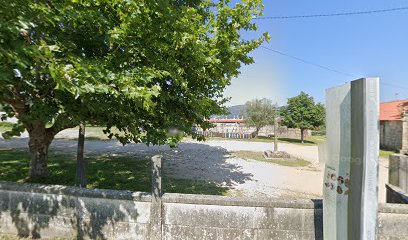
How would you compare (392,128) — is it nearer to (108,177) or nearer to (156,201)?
(108,177)

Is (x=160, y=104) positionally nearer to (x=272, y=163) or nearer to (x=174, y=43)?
(x=174, y=43)

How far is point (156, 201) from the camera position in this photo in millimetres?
3879

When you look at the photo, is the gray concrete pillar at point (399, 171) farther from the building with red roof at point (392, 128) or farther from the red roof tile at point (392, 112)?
the red roof tile at point (392, 112)

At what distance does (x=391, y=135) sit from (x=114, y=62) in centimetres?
2689

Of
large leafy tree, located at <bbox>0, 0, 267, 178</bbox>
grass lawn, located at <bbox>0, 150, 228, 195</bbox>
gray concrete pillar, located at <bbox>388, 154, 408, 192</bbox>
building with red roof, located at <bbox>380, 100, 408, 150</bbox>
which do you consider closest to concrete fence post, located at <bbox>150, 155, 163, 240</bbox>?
large leafy tree, located at <bbox>0, 0, 267, 178</bbox>

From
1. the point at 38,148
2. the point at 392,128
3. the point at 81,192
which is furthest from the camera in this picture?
the point at 392,128

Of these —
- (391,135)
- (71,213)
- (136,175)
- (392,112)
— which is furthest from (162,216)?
(392,112)

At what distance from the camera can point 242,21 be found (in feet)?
17.9

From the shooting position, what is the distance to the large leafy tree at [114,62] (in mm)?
2754

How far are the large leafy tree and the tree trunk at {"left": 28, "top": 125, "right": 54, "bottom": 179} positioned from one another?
20mm

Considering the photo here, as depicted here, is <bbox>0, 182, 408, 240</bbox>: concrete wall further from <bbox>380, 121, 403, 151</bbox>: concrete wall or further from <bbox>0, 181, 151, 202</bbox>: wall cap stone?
<bbox>380, 121, 403, 151</bbox>: concrete wall

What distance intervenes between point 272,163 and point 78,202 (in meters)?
10.9

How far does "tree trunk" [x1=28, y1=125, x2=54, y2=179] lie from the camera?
574 cm

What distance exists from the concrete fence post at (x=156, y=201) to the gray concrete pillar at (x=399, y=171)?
3.65 m
